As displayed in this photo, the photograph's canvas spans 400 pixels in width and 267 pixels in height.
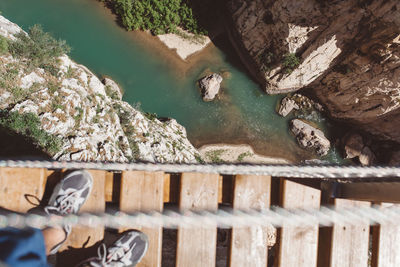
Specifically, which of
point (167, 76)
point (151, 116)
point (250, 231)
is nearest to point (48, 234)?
point (250, 231)

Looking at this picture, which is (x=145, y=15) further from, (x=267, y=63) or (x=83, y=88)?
(x=267, y=63)

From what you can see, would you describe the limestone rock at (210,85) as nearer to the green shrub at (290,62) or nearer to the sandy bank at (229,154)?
the sandy bank at (229,154)

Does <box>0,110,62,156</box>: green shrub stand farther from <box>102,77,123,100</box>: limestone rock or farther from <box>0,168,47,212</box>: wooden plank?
<box>0,168,47,212</box>: wooden plank

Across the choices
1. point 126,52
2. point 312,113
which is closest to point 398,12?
point 312,113

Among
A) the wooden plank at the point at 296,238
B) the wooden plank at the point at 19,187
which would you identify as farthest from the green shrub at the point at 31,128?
the wooden plank at the point at 296,238

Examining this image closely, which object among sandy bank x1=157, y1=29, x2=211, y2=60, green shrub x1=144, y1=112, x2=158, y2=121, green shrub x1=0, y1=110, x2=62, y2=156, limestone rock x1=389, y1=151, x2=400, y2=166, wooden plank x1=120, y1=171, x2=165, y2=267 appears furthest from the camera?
limestone rock x1=389, y1=151, x2=400, y2=166

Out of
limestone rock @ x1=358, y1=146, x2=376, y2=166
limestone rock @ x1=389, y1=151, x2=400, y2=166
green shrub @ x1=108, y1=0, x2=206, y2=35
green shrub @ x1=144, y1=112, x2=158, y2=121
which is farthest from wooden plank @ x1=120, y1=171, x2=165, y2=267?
limestone rock @ x1=389, y1=151, x2=400, y2=166

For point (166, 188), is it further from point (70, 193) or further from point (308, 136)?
point (308, 136)

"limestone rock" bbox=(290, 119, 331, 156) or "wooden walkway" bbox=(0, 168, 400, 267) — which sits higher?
"limestone rock" bbox=(290, 119, 331, 156)
